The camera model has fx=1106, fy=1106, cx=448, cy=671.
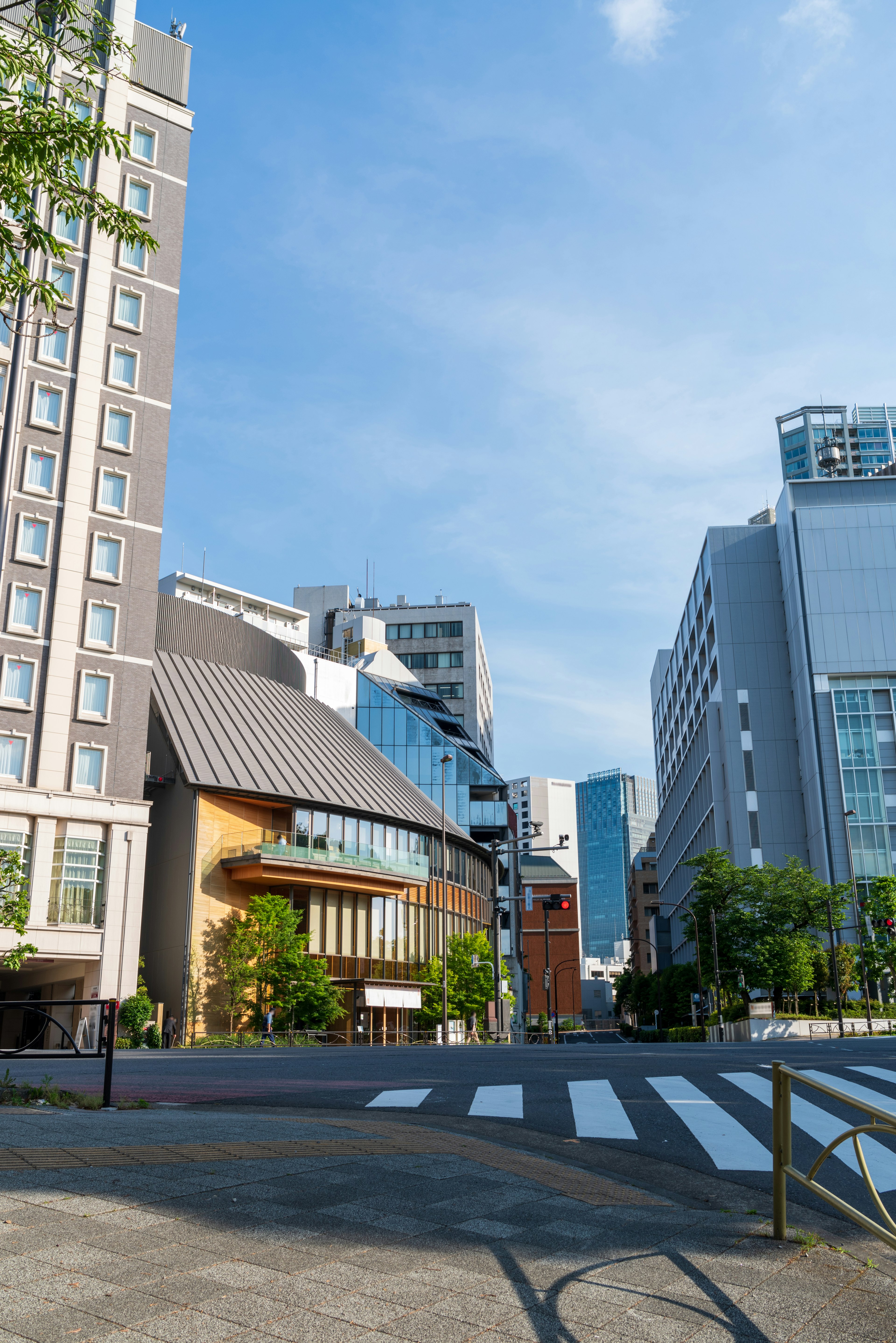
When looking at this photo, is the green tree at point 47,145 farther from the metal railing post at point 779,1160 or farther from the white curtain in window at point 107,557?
the white curtain in window at point 107,557

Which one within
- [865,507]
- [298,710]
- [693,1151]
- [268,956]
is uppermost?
[865,507]

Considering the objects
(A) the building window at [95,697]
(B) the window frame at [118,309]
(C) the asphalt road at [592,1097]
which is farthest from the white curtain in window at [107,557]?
(C) the asphalt road at [592,1097]

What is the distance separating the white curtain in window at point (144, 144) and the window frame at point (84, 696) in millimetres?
24740

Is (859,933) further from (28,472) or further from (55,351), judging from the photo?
A: (55,351)

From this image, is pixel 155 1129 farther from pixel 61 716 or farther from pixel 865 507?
pixel 865 507

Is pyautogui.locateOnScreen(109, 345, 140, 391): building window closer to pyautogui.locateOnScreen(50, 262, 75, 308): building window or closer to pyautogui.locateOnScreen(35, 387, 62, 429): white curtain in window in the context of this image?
pyautogui.locateOnScreen(50, 262, 75, 308): building window

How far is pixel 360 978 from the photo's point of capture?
55875mm

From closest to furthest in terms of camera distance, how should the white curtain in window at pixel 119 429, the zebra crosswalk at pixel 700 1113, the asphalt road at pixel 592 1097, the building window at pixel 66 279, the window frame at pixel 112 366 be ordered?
the asphalt road at pixel 592 1097
the zebra crosswalk at pixel 700 1113
the building window at pixel 66 279
the white curtain in window at pixel 119 429
the window frame at pixel 112 366

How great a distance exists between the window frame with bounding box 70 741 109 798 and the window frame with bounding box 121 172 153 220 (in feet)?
80.7

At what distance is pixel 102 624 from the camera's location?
157 feet

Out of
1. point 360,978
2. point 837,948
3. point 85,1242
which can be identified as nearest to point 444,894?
point 360,978

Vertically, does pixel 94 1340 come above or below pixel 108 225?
below

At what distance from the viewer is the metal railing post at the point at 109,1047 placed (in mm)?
10680

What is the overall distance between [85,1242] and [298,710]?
202 feet
